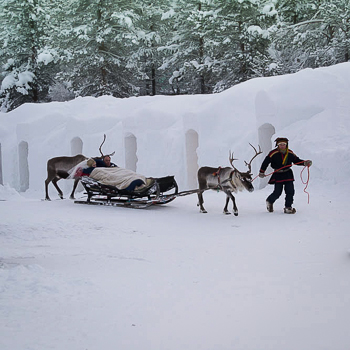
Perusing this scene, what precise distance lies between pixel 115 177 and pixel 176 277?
241 inches

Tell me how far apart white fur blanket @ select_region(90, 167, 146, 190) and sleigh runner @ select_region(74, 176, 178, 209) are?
0.10 metres

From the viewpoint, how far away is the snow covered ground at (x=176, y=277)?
11.5ft

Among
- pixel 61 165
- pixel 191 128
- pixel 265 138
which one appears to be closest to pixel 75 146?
pixel 191 128

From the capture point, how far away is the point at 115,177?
10867mm

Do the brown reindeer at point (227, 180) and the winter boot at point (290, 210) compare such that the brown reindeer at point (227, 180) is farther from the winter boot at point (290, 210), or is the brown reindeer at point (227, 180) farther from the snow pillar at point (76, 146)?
the snow pillar at point (76, 146)

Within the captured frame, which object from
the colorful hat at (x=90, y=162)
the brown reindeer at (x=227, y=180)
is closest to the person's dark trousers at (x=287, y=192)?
the brown reindeer at (x=227, y=180)

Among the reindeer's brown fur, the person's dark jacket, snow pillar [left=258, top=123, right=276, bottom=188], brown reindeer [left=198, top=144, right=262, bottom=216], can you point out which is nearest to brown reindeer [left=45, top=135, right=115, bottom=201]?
the reindeer's brown fur

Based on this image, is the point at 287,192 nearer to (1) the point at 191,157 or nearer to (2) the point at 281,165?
(2) the point at 281,165

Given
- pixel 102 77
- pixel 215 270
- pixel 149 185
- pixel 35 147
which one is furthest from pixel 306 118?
pixel 102 77

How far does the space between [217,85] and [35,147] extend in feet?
38.8

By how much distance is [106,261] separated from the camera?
572cm

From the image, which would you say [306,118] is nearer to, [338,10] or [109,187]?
[109,187]

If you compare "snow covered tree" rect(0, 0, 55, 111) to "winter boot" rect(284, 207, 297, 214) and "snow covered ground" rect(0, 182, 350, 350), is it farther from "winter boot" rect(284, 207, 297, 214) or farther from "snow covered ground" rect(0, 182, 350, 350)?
"winter boot" rect(284, 207, 297, 214)

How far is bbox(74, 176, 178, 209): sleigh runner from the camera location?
10617 millimetres
